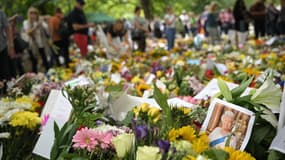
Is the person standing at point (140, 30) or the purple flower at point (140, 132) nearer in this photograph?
the purple flower at point (140, 132)

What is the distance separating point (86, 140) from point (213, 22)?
11.3m

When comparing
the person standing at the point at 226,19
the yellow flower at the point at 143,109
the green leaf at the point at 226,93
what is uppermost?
the green leaf at the point at 226,93

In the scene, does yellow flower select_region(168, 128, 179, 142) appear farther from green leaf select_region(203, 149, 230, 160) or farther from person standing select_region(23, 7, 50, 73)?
person standing select_region(23, 7, 50, 73)

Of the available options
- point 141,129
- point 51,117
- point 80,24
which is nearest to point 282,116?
point 141,129

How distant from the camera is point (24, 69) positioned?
849 cm

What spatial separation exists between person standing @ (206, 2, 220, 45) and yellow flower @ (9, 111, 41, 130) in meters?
10.1

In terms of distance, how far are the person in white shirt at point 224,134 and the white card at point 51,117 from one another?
2.43ft

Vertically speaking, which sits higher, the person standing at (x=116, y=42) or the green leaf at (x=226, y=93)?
the green leaf at (x=226, y=93)

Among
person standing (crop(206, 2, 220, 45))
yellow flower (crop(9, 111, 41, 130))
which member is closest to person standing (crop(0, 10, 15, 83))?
yellow flower (crop(9, 111, 41, 130))

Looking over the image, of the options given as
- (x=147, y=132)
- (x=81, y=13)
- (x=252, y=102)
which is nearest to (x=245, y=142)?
(x=252, y=102)

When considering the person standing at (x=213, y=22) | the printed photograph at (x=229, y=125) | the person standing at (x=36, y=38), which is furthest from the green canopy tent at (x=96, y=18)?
the printed photograph at (x=229, y=125)

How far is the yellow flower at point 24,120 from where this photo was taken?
222cm

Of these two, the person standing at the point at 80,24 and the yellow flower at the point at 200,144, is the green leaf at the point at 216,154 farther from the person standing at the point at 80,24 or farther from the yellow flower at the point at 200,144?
the person standing at the point at 80,24

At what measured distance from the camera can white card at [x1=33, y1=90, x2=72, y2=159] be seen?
2.14 metres
